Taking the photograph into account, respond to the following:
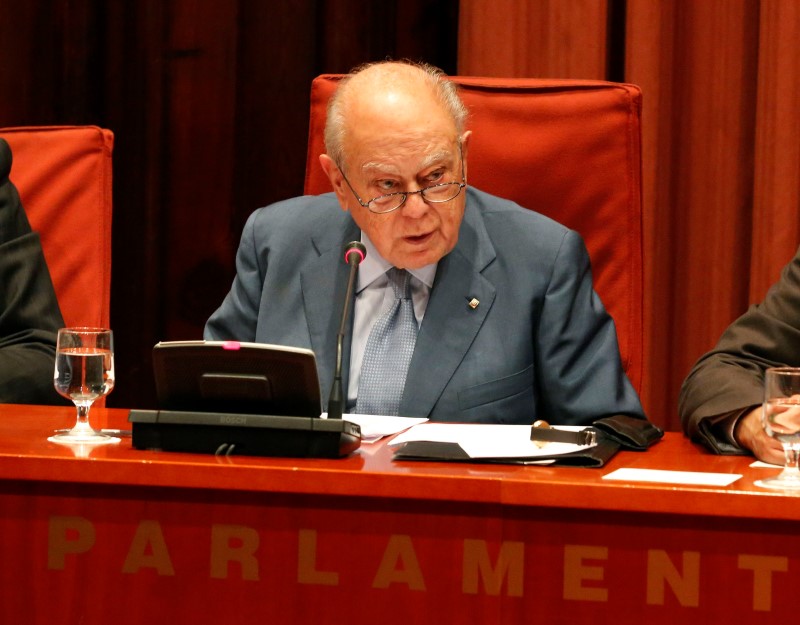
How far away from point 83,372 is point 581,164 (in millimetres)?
1019

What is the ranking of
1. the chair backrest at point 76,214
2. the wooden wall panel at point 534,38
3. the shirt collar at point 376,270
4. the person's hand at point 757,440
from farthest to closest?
the wooden wall panel at point 534,38
the chair backrest at point 76,214
the shirt collar at point 376,270
the person's hand at point 757,440

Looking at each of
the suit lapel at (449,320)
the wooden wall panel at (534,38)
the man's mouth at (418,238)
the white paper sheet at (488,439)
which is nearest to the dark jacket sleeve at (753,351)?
the white paper sheet at (488,439)

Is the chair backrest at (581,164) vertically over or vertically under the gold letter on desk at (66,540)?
over

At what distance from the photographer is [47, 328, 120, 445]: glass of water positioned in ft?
4.86

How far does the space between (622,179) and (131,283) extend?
146 centimetres

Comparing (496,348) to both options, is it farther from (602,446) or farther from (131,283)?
(131,283)

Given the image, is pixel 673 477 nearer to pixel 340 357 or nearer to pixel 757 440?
pixel 757 440

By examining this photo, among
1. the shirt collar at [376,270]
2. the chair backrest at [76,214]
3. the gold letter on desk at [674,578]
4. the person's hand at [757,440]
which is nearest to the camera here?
the gold letter on desk at [674,578]

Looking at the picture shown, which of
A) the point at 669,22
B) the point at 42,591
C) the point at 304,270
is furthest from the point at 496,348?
the point at 669,22

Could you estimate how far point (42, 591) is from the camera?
51.8 inches

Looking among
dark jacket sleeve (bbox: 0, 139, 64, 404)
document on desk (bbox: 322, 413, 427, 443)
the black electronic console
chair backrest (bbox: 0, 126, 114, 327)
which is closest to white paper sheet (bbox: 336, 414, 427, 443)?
document on desk (bbox: 322, 413, 427, 443)

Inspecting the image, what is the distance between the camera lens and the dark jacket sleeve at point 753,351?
166 centimetres

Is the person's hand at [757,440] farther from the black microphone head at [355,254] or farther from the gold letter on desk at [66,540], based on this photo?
the gold letter on desk at [66,540]

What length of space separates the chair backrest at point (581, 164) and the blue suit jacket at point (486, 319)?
92 millimetres
